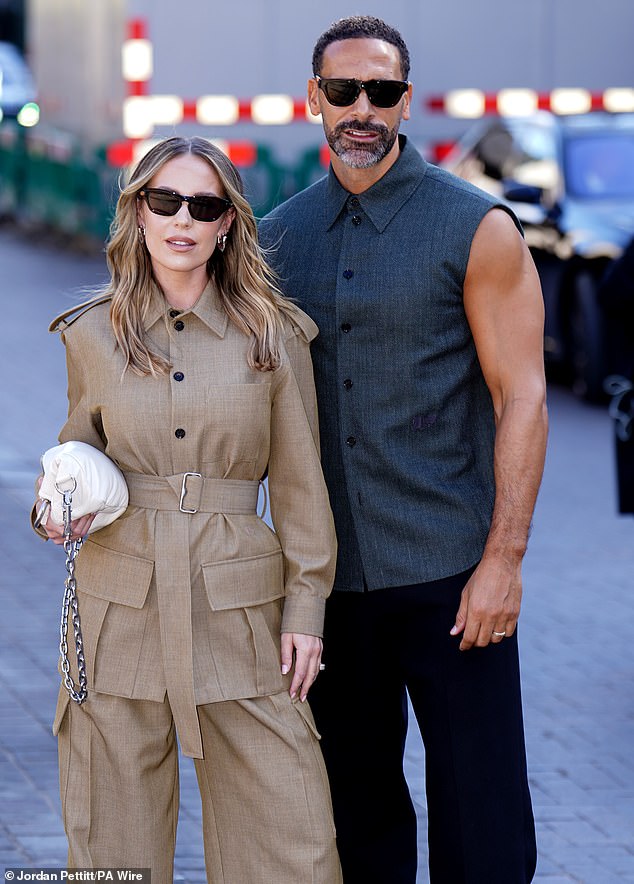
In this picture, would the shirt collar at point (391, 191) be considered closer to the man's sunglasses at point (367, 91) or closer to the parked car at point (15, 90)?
the man's sunglasses at point (367, 91)

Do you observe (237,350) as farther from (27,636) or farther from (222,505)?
(27,636)

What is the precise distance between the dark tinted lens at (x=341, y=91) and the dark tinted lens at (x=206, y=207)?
334mm

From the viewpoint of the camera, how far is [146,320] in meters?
3.32

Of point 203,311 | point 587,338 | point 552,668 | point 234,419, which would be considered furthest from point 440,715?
point 587,338

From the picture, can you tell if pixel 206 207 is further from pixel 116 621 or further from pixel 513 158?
pixel 513 158

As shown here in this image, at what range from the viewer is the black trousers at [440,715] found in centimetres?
347

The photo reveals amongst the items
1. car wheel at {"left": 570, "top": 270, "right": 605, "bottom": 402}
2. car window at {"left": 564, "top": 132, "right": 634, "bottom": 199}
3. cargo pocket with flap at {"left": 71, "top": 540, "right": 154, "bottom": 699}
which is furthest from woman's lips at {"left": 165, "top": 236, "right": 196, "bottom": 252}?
car window at {"left": 564, "top": 132, "right": 634, "bottom": 199}

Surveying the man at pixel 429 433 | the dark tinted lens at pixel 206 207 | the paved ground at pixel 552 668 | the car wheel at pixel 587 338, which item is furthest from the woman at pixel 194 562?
the car wheel at pixel 587 338

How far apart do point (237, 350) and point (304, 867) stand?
38.1 inches

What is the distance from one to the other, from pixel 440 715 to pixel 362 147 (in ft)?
3.73

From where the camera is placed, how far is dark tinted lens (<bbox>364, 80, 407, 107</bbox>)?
3.42 m

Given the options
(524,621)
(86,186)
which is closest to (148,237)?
(524,621)

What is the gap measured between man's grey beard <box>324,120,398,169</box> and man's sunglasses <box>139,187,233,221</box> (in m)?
0.33

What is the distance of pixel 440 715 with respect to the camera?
3486 millimetres
